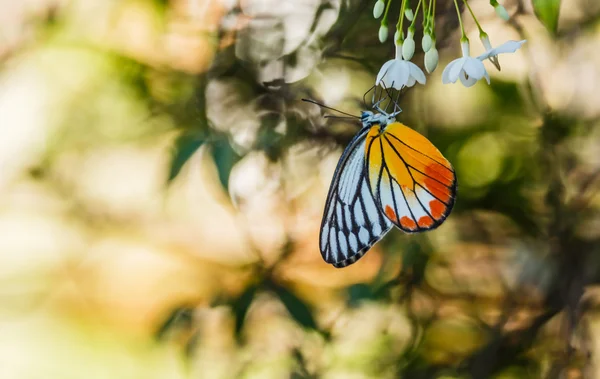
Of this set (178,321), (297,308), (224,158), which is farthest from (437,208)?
(178,321)

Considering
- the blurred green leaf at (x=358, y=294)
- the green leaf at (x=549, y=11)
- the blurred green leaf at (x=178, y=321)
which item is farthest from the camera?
the blurred green leaf at (x=178, y=321)

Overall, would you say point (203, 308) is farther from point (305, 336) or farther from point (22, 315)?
point (22, 315)

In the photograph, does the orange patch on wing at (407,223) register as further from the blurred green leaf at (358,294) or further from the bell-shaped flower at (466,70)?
the blurred green leaf at (358,294)

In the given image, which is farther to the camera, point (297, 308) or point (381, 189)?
point (297, 308)

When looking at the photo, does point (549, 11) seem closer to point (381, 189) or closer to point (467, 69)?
point (467, 69)

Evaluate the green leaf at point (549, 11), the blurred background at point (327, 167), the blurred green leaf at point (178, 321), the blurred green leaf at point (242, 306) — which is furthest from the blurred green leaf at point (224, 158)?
the green leaf at point (549, 11)
